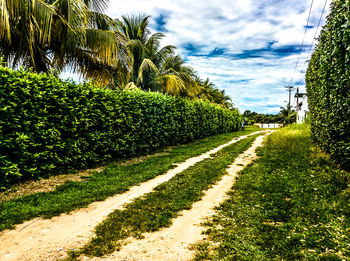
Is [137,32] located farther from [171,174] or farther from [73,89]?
[171,174]

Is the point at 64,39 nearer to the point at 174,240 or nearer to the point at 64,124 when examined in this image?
the point at 64,124

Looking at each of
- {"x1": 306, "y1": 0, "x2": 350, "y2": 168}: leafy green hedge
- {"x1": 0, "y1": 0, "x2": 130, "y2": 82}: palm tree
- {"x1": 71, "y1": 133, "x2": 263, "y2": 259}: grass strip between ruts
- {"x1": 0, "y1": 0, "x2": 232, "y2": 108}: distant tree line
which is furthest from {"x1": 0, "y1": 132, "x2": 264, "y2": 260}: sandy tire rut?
{"x1": 0, "y1": 0, "x2": 130, "y2": 82}: palm tree

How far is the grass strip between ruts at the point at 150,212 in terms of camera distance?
310 centimetres

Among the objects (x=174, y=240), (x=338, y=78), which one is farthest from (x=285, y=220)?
(x=338, y=78)

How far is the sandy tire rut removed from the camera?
2824 millimetres

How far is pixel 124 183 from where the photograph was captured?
5.93m

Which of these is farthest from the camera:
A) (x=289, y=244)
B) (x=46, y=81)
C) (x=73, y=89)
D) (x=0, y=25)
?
(x=73, y=89)

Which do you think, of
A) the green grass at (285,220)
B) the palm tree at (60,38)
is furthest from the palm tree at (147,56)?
the green grass at (285,220)

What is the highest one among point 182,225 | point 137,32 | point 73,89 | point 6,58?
point 137,32

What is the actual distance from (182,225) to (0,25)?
6.95 meters

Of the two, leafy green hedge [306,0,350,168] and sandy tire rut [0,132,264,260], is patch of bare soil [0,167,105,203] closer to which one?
sandy tire rut [0,132,264,260]

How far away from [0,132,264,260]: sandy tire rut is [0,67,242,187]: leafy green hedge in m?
2.32

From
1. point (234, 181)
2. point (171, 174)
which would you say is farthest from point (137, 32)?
point (234, 181)

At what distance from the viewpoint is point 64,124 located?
662cm
